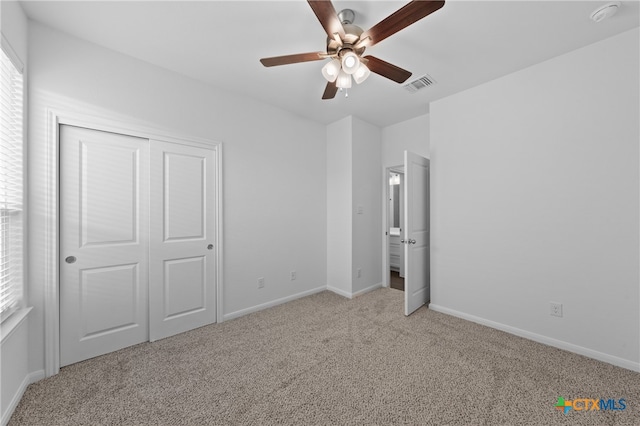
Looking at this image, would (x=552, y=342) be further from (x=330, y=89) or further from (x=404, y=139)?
(x=330, y=89)

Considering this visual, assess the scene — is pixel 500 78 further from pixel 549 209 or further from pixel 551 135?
pixel 549 209

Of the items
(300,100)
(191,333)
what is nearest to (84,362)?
(191,333)

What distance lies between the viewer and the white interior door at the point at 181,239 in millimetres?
2477

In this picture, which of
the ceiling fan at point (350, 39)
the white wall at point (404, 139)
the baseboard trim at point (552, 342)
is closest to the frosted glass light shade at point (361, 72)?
the ceiling fan at point (350, 39)

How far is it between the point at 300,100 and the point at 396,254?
3.62m

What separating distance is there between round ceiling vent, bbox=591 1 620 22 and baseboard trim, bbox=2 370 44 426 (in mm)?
4655

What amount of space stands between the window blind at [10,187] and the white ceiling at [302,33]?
59 cm

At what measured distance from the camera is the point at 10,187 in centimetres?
171

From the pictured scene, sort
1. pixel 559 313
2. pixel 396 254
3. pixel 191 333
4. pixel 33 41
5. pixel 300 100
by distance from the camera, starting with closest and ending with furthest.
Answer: pixel 33 41 → pixel 559 313 → pixel 191 333 → pixel 300 100 → pixel 396 254

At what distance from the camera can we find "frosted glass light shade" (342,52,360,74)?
1.74 m

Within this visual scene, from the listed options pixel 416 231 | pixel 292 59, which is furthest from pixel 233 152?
pixel 416 231

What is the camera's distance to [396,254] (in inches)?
209

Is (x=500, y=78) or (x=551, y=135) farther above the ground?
(x=500, y=78)

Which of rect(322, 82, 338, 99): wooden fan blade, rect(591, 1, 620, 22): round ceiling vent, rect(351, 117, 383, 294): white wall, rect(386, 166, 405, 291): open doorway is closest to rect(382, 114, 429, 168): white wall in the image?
rect(351, 117, 383, 294): white wall
